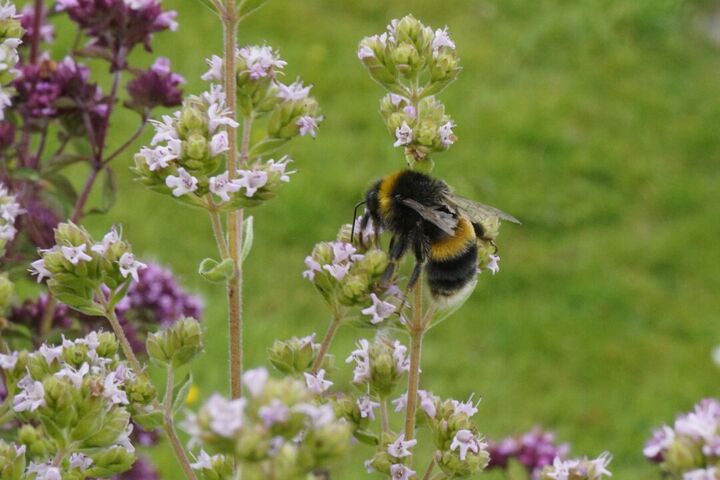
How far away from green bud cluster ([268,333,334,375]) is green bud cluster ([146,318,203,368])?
0.11 meters

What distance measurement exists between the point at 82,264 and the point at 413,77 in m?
0.54

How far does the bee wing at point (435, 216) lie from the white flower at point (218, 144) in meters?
0.49

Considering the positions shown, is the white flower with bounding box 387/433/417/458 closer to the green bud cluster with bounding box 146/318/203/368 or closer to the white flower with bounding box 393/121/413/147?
the green bud cluster with bounding box 146/318/203/368

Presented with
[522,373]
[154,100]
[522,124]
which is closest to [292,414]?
[154,100]

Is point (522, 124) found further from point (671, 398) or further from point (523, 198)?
point (671, 398)

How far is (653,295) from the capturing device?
4.71m

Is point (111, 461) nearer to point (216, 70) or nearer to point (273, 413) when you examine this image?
point (273, 413)

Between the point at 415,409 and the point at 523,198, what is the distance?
365cm

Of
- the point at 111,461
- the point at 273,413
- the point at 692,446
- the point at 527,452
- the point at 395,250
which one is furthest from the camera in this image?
the point at 527,452

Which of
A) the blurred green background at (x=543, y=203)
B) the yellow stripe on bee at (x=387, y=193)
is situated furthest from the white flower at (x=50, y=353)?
the blurred green background at (x=543, y=203)

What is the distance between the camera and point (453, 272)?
1843 millimetres

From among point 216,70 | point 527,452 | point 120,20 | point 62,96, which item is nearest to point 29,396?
point 216,70

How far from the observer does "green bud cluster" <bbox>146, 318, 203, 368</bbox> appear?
146cm

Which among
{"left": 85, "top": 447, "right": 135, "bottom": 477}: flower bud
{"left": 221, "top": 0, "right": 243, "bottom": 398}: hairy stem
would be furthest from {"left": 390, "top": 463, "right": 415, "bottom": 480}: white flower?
{"left": 85, "top": 447, "right": 135, "bottom": 477}: flower bud
